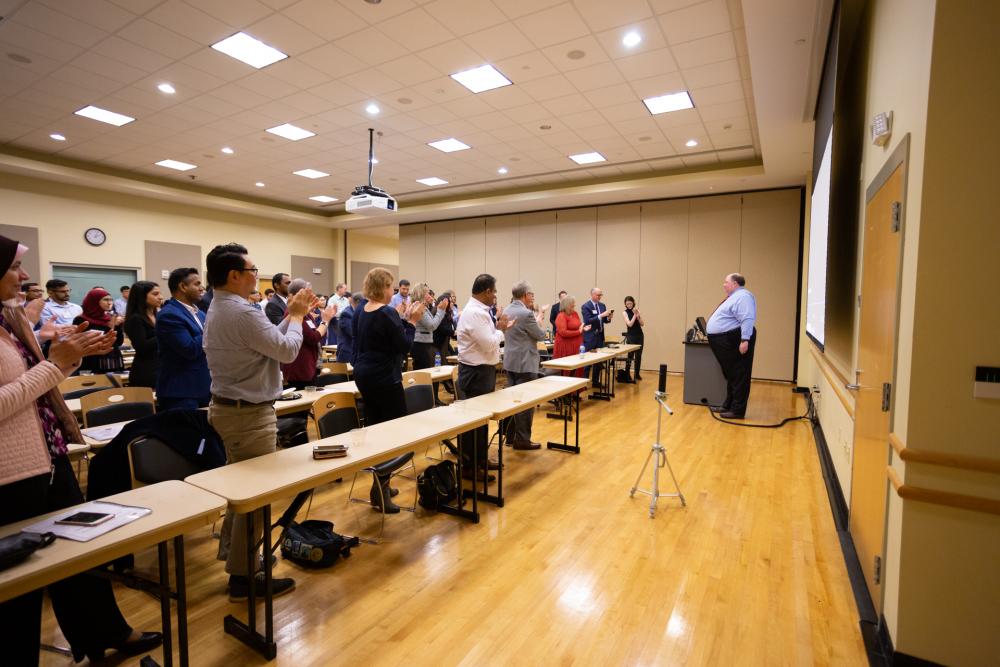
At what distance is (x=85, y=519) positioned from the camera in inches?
63.2

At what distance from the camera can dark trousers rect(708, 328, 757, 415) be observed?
6.14m

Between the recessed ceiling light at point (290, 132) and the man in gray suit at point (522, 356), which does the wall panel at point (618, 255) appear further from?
the recessed ceiling light at point (290, 132)

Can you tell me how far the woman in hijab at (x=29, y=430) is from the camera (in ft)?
5.02

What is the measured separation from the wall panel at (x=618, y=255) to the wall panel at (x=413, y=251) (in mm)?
5087

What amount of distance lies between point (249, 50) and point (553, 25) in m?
2.98

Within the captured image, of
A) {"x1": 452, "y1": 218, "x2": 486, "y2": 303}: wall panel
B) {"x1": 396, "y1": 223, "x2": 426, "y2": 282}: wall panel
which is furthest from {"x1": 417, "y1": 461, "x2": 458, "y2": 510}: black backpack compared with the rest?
{"x1": 396, "y1": 223, "x2": 426, "y2": 282}: wall panel

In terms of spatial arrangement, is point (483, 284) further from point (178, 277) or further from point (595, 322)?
point (595, 322)

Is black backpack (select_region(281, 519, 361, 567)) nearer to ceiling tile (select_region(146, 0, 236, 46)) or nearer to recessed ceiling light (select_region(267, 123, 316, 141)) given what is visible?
ceiling tile (select_region(146, 0, 236, 46))

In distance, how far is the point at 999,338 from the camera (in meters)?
1.64

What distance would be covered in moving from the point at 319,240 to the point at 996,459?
1469cm

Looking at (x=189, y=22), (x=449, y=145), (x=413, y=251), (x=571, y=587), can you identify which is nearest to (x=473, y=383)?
(x=571, y=587)

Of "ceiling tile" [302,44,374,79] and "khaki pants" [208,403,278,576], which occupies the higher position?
"ceiling tile" [302,44,374,79]

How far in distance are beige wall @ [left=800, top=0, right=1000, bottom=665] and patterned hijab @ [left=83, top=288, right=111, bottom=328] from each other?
5675mm

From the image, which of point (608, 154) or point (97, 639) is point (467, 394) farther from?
point (608, 154)
